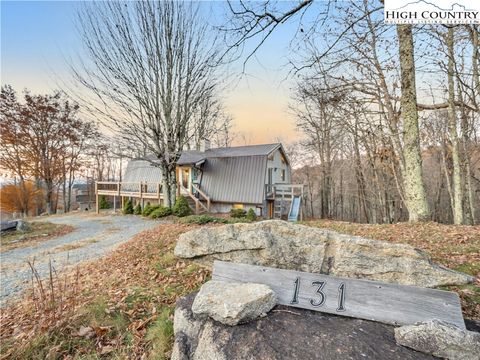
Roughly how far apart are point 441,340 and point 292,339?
2.91ft

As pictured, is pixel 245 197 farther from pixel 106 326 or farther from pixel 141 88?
pixel 106 326

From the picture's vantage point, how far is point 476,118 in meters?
9.99

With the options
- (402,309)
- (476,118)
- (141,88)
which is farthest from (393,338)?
(476,118)

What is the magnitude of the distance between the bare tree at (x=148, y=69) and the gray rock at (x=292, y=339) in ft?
30.0

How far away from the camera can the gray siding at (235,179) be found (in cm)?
1339

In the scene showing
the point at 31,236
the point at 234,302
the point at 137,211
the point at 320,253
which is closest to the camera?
the point at 234,302

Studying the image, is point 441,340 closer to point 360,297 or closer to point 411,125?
point 360,297

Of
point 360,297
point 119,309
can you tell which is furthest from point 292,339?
point 119,309

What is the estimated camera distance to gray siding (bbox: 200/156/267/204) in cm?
1339

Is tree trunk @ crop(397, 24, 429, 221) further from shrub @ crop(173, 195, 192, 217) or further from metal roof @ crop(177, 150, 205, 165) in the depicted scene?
metal roof @ crop(177, 150, 205, 165)

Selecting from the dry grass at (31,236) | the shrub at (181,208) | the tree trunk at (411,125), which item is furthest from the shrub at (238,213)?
the tree trunk at (411,125)

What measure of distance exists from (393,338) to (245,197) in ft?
39.4

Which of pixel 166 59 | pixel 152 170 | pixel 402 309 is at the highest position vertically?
Result: pixel 166 59

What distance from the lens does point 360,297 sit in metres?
1.81
